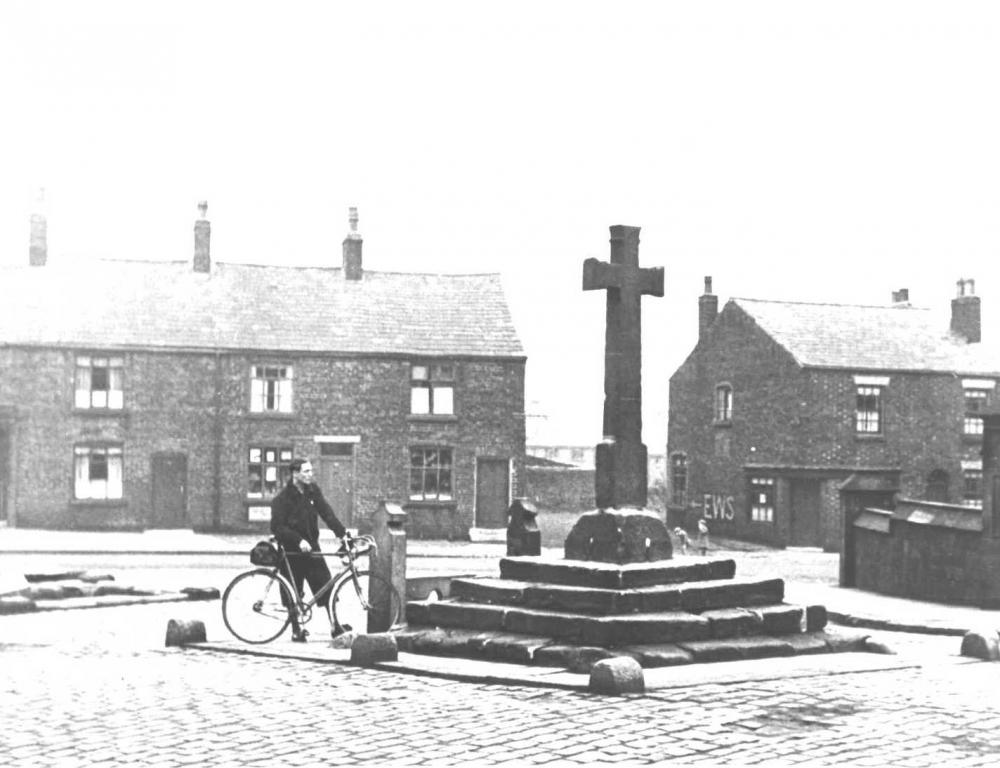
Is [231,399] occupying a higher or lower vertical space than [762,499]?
higher

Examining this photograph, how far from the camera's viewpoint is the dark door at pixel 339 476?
38.0 metres

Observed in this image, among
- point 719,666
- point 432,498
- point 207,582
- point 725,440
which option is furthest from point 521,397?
point 719,666

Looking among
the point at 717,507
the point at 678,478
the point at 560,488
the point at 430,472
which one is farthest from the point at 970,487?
the point at 560,488

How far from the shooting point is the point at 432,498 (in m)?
38.5

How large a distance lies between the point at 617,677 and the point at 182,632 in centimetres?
496

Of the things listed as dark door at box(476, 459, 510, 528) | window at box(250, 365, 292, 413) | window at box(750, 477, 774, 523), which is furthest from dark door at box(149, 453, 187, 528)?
window at box(750, 477, 774, 523)

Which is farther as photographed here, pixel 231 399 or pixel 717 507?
pixel 717 507

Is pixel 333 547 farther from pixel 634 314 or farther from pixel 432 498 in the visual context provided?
pixel 634 314

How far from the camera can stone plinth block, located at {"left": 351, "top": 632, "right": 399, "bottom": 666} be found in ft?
36.6

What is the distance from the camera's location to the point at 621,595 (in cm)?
1130

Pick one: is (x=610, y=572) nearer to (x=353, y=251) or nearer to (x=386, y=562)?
(x=386, y=562)

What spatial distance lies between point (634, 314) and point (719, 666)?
3797mm

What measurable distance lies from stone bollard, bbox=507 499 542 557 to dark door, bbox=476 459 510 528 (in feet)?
81.7

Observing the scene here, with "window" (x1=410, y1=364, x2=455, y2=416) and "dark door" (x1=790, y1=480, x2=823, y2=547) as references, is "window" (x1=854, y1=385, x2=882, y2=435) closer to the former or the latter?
"dark door" (x1=790, y1=480, x2=823, y2=547)
